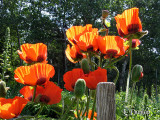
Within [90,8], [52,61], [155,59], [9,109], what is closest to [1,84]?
[9,109]

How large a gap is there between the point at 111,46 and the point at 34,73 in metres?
0.26

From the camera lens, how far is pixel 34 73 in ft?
1.93

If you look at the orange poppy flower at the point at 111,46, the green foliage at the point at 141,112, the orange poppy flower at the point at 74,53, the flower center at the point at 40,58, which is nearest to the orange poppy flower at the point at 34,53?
the flower center at the point at 40,58

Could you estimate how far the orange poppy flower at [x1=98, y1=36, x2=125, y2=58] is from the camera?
2.11 feet

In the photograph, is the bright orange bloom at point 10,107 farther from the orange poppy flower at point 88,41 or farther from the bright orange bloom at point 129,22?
the bright orange bloom at point 129,22

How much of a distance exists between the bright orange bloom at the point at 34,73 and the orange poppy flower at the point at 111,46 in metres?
0.17

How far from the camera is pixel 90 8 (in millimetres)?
14406

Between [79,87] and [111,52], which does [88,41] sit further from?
[79,87]

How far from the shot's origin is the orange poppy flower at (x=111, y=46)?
25.3 inches

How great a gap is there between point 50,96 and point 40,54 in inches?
6.8

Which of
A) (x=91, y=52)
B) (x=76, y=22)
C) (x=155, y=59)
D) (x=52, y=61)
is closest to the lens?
(x=91, y=52)

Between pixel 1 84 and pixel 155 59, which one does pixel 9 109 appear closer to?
pixel 1 84

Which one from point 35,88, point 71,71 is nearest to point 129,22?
point 71,71

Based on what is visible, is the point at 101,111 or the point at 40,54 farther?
the point at 40,54
